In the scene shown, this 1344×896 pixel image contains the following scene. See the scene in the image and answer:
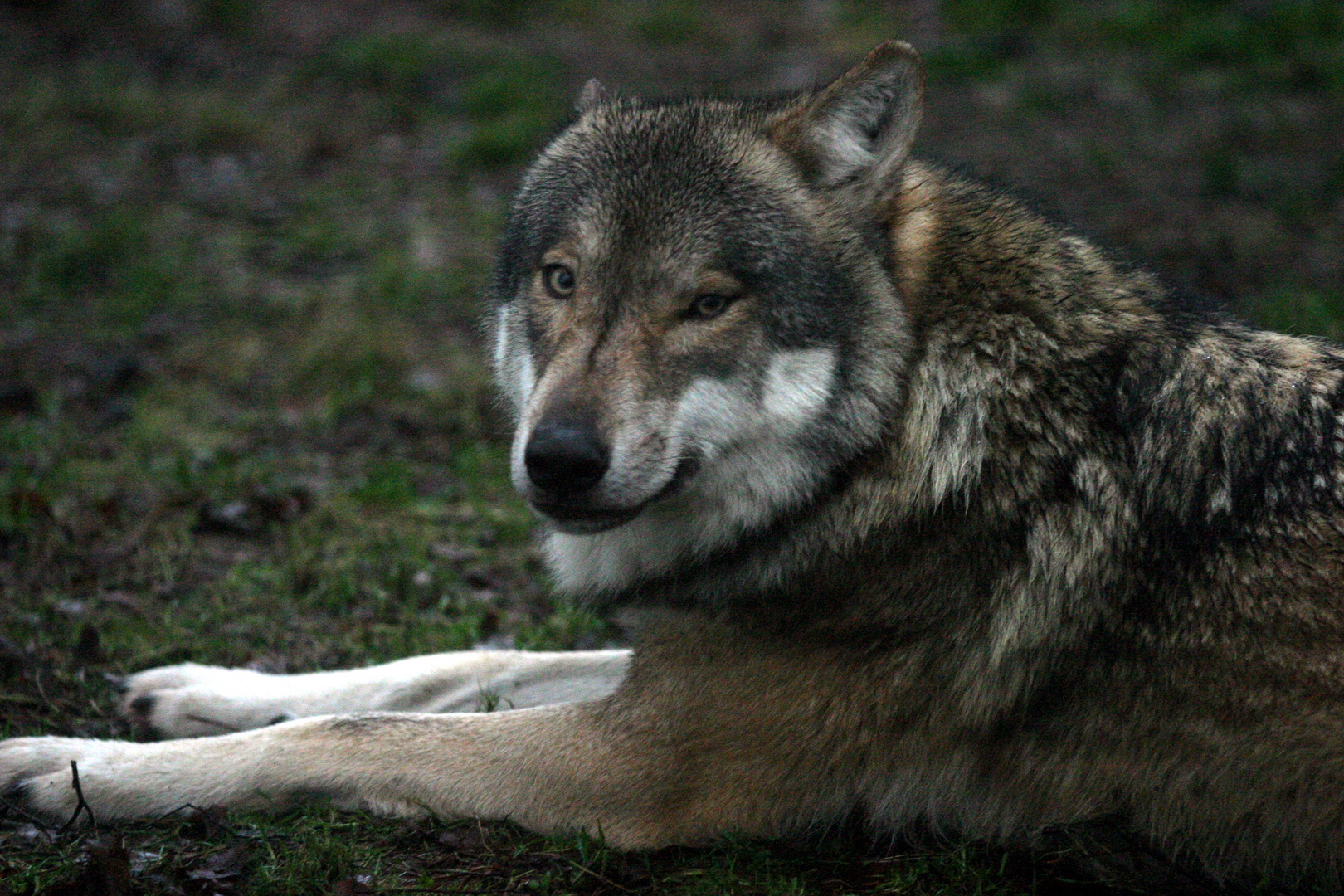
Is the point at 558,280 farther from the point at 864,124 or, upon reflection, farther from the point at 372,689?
the point at 372,689

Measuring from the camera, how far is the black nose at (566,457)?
9.05ft

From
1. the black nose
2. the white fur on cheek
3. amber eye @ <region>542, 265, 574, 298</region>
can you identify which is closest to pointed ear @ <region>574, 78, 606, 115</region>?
amber eye @ <region>542, 265, 574, 298</region>

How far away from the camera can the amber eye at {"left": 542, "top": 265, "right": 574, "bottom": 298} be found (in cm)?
311

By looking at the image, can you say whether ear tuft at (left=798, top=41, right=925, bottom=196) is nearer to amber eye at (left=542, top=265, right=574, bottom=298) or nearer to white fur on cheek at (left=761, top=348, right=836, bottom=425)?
white fur on cheek at (left=761, top=348, right=836, bottom=425)

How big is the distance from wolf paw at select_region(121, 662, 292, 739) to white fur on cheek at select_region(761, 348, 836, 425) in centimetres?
176

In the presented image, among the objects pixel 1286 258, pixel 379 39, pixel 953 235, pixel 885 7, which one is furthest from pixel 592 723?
pixel 885 7

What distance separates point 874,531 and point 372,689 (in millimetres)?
1610

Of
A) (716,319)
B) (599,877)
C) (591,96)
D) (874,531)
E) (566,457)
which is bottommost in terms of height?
(599,877)

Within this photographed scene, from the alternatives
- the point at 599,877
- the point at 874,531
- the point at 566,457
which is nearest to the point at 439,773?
the point at 599,877

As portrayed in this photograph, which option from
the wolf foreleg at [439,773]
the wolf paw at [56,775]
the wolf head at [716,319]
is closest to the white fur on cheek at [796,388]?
the wolf head at [716,319]

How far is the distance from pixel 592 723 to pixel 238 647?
1.67 metres

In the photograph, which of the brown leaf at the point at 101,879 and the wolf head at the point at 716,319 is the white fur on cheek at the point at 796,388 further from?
the brown leaf at the point at 101,879

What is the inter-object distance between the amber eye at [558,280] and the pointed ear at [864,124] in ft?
2.09

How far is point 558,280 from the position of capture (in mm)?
3131
